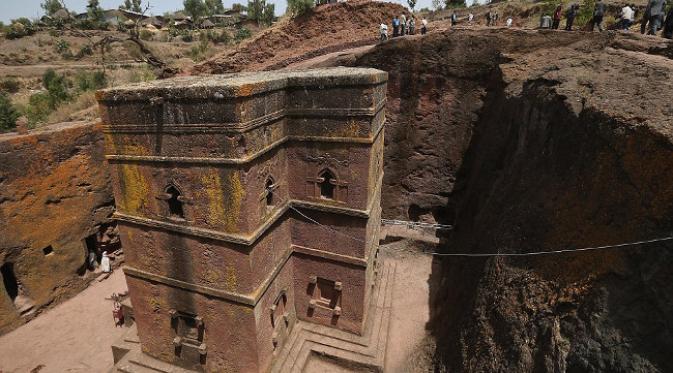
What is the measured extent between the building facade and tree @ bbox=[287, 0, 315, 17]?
47.2ft

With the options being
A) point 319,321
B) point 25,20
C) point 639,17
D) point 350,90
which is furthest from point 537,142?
point 25,20

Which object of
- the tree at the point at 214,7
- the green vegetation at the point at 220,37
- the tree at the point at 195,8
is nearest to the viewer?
the green vegetation at the point at 220,37

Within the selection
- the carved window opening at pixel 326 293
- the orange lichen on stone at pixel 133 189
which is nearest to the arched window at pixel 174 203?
the orange lichen on stone at pixel 133 189

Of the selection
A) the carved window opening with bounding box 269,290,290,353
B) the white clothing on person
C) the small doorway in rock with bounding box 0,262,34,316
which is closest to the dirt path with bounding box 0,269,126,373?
the small doorway in rock with bounding box 0,262,34,316

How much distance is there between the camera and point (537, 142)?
8820mm

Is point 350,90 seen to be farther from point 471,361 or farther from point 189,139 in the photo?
point 471,361

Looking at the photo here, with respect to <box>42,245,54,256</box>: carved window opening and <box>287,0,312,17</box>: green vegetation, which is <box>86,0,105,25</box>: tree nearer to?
<box>287,0,312,17</box>: green vegetation

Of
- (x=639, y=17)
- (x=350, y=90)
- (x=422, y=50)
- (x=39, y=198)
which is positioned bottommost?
(x=39, y=198)

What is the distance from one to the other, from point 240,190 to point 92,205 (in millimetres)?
9844

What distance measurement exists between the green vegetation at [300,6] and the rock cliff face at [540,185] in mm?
8178

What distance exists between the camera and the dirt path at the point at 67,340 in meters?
10.1

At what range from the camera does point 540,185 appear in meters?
7.72

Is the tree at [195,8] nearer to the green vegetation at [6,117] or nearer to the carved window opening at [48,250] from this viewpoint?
the green vegetation at [6,117]

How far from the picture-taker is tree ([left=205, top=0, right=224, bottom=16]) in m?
65.6
